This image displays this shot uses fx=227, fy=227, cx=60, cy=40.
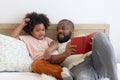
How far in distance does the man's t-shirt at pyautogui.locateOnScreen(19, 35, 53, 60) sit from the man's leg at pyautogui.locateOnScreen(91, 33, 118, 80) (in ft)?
1.75

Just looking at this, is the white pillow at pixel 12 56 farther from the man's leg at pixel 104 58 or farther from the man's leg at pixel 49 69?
the man's leg at pixel 104 58

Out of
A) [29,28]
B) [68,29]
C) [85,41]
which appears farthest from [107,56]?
[29,28]

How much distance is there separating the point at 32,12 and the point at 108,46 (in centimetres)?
85

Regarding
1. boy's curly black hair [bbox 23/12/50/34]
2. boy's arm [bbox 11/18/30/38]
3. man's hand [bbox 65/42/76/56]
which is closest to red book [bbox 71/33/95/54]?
man's hand [bbox 65/42/76/56]

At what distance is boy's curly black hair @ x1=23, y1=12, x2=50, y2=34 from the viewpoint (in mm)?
1921

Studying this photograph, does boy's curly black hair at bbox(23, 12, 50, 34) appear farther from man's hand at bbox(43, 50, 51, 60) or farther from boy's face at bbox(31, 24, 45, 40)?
man's hand at bbox(43, 50, 51, 60)

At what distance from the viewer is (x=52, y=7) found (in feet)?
6.76

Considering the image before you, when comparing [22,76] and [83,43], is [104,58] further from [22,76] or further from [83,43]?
[22,76]

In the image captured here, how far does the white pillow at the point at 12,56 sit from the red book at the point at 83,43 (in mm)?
389

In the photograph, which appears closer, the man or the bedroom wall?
the man

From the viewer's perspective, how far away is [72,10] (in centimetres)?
212

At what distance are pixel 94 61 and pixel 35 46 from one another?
58 centimetres

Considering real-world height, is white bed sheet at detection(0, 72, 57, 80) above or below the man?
below

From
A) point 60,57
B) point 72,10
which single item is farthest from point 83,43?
point 72,10
